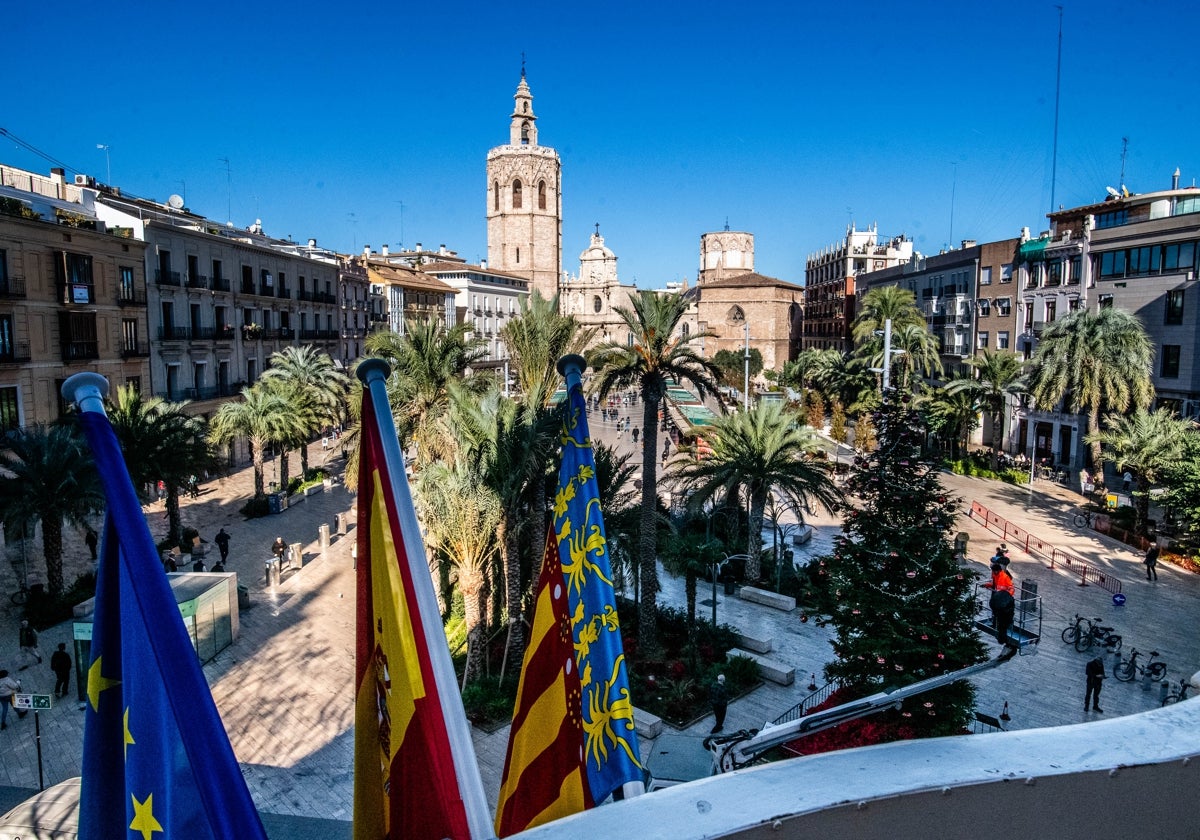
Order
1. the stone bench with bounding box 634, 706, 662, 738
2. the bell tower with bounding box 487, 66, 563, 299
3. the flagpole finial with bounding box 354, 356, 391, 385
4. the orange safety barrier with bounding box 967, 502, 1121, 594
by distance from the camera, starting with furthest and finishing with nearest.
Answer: the bell tower with bounding box 487, 66, 563, 299 < the orange safety barrier with bounding box 967, 502, 1121, 594 < the stone bench with bounding box 634, 706, 662, 738 < the flagpole finial with bounding box 354, 356, 391, 385

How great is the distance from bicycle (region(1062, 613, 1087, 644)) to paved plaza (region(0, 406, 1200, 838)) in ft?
0.98

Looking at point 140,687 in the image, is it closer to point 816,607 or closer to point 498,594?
point 816,607

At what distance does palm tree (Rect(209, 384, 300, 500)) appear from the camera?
26938mm

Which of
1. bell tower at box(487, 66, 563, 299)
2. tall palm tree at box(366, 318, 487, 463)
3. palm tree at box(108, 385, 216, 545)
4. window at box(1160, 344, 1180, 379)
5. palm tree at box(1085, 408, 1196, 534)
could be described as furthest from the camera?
bell tower at box(487, 66, 563, 299)

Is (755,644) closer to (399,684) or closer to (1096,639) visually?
(1096,639)

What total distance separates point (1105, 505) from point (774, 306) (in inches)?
2497

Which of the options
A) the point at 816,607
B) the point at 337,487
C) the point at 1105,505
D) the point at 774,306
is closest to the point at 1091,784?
the point at 816,607

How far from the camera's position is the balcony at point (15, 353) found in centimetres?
2391

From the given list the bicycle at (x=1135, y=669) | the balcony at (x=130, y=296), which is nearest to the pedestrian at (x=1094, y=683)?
the bicycle at (x=1135, y=669)

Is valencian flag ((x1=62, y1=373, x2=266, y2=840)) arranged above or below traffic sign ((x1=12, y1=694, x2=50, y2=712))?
above

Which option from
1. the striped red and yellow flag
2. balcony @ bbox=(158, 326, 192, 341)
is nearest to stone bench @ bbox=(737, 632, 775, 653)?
the striped red and yellow flag

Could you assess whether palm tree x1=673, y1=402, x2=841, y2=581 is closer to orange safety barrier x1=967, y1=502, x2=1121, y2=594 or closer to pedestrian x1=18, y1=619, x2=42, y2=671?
orange safety barrier x1=967, y1=502, x2=1121, y2=594

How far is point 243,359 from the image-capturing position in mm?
38062

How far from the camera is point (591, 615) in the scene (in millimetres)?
5078
